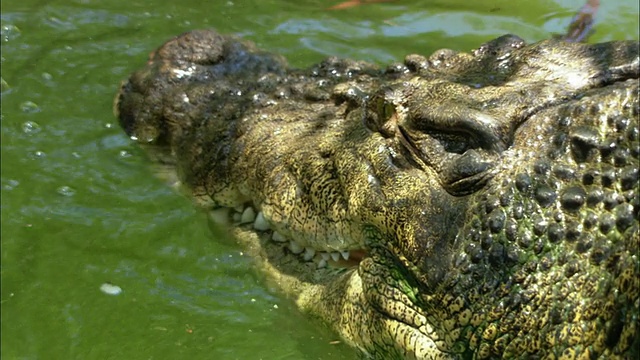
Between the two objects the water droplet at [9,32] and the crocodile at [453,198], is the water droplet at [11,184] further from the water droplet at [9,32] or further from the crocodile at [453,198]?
the water droplet at [9,32]

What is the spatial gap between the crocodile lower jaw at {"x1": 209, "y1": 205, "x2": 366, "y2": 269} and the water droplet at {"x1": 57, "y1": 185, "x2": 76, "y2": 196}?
106cm

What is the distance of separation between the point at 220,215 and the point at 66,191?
3.81 ft

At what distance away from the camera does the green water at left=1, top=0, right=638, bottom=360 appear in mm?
3219

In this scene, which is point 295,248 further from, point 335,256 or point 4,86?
point 4,86

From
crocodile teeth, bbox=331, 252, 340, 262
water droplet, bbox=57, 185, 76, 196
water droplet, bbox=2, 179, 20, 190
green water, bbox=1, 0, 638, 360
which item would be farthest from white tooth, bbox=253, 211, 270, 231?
water droplet, bbox=2, 179, 20, 190

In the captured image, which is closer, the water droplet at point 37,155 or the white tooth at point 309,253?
the white tooth at point 309,253

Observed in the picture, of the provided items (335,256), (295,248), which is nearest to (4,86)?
(295,248)

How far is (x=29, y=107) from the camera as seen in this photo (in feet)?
16.4

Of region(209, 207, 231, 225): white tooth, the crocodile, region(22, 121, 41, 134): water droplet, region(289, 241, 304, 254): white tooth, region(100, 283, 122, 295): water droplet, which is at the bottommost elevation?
region(22, 121, 41, 134): water droplet

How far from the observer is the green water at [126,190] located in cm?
322

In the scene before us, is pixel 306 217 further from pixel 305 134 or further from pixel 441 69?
pixel 441 69

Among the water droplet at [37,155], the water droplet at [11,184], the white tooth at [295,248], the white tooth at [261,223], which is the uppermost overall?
the white tooth at [295,248]

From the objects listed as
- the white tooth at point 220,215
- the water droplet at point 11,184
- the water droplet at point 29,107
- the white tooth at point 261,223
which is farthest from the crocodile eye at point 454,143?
the water droplet at point 29,107

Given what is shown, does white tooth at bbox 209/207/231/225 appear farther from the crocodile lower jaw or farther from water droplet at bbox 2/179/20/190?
water droplet at bbox 2/179/20/190
